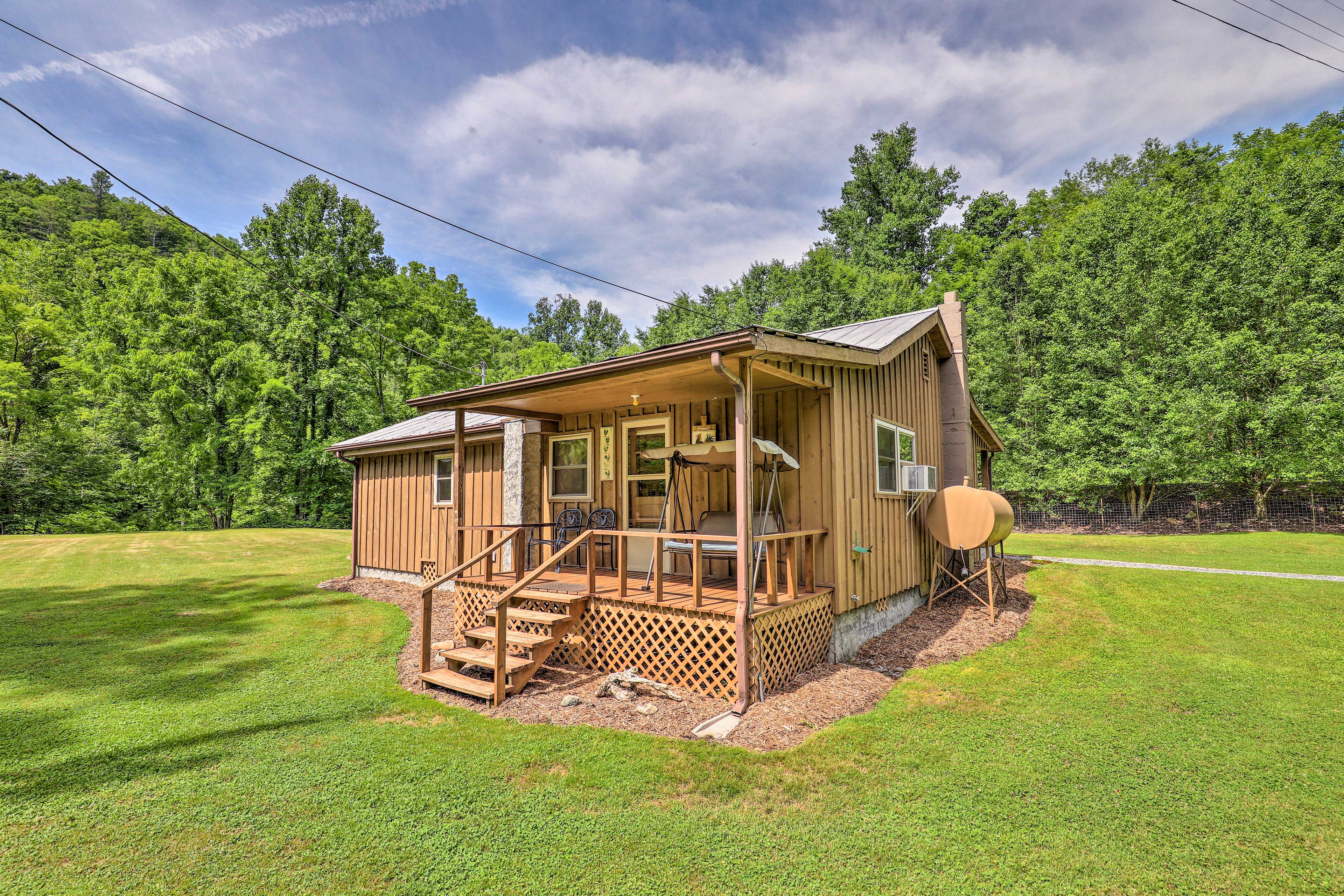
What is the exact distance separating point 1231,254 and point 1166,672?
21.2 metres

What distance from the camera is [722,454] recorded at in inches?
238

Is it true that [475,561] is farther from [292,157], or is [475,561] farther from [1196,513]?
[1196,513]

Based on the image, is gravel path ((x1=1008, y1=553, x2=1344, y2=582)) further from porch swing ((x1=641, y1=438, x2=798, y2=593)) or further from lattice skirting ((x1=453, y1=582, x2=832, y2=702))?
lattice skirting ((x1=453, y1=582, x2=832, y2=702))

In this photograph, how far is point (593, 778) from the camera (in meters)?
3.62

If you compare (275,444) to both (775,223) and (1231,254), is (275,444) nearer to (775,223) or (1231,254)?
(775,223)

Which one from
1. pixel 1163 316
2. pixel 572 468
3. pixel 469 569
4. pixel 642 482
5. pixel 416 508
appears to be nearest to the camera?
pixel 469 569

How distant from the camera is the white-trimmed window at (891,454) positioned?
23.9 ft

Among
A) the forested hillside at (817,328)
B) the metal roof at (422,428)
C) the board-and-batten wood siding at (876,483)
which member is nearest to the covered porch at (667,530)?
the board-and-batten wood siding at (876,483)

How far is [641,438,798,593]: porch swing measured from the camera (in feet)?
19.4

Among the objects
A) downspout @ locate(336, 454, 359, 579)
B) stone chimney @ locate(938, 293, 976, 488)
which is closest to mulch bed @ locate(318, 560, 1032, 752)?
stone chimney @ locate(938, 293, 976, 488)

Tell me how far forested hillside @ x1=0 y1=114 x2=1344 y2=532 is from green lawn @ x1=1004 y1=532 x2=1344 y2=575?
3.01 m

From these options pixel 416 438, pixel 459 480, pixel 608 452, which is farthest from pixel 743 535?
pixel 416 438

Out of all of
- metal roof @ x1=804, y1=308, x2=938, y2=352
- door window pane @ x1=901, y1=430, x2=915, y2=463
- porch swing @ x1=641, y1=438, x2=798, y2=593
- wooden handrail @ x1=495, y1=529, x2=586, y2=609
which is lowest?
wooden handrail @ x1=495, y1=529, x2=586, y2=609

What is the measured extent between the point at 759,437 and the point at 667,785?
4.04 metres
